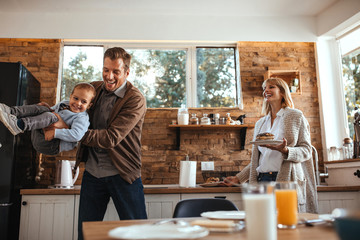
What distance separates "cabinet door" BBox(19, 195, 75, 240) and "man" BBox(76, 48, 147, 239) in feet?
2.84

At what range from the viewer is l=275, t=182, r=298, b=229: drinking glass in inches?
40.0

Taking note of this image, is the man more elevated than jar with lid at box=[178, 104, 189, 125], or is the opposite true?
jar with lid at box=[178, 104, 189, 125]

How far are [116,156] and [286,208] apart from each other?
1131mm

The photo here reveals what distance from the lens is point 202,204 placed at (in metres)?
1.73

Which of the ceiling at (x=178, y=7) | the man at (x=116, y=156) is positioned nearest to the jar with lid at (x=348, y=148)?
the ceiling at (x=178, y=7)

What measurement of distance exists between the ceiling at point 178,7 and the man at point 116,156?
1818 millimetres

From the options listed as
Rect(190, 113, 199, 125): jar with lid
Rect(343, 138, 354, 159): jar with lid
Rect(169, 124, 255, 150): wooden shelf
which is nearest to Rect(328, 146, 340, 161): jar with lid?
Rect(343, 138, 354, 159): jar with lid

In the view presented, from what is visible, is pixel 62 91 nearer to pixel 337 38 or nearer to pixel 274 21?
pixel 274 21

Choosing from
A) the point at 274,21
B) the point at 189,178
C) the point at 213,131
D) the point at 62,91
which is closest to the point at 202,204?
the point at 189,178

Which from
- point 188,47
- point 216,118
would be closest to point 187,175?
point 216,118

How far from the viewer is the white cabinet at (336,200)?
9.54 feet

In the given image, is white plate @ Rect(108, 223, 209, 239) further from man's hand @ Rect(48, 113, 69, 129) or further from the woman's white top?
the woman's white top

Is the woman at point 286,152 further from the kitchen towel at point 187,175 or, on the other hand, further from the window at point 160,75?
the window at point 160,75

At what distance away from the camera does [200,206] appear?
1.72 m
